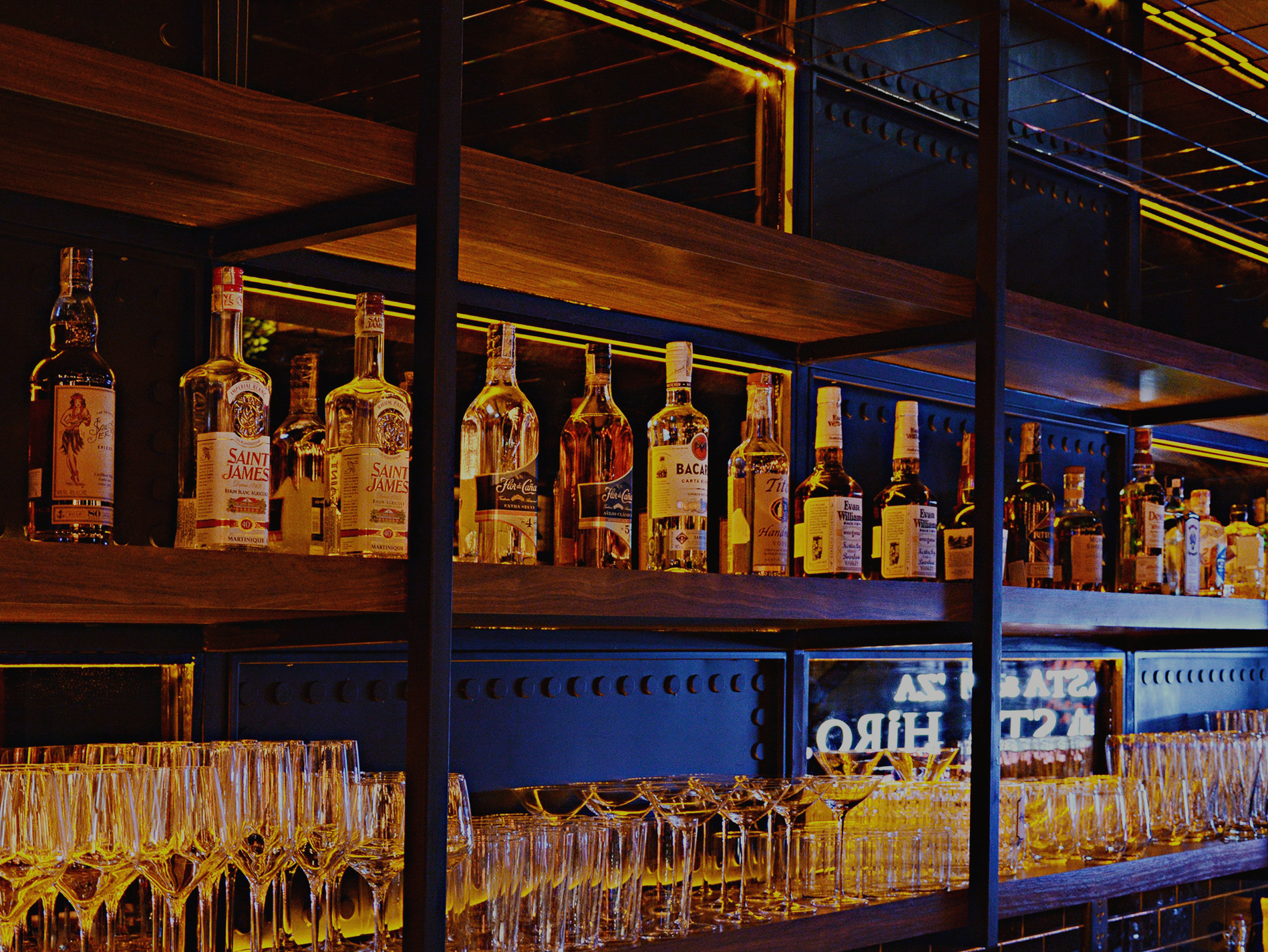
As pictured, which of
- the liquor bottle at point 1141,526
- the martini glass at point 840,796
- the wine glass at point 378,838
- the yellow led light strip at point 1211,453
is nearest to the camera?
the wine glass at point 378,838

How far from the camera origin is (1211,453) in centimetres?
357

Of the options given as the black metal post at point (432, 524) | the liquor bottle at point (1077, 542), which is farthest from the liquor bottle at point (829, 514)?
the black metal post at point (432, 524)

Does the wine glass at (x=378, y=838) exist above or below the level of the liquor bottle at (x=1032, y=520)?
below

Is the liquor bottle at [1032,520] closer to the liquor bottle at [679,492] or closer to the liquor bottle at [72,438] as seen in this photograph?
the liquor bottle at [679,492]

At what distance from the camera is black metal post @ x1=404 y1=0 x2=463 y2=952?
1.39m

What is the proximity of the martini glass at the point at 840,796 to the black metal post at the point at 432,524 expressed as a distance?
73cm

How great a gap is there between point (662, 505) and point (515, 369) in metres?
0.30

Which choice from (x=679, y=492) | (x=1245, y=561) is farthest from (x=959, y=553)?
(x=1245, y=561)

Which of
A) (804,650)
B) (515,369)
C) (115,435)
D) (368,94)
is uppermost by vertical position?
(368,94)

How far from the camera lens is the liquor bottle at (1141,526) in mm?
2771

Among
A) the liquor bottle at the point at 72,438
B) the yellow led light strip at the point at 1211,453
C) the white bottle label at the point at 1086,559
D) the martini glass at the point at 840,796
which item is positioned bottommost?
the martini glass at the point at 840,796

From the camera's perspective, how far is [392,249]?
5.76 feet

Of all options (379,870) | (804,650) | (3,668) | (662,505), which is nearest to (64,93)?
(3,668)

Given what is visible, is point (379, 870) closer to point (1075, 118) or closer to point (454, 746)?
point (454, 746)
